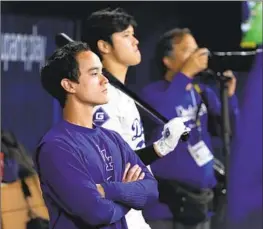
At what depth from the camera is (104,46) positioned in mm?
2041

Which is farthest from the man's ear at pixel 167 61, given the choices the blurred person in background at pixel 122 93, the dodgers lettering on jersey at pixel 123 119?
the dodgers lettering on jersey at pixel 123 119

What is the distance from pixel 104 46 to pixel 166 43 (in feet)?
0.92

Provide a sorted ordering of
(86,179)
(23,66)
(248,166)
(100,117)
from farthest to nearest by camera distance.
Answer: (248,166), (23,66), (100,117), (86,179)

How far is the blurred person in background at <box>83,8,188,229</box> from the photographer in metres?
1.97

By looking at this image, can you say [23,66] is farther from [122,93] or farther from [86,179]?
[86,179]

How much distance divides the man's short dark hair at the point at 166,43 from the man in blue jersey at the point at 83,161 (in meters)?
0.37

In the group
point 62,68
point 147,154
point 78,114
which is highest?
point 62,68

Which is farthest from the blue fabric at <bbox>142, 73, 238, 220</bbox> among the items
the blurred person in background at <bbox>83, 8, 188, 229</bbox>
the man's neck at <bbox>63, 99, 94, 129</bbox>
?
the man's neck at <bbox>63, 99, 94, 129</bbox>

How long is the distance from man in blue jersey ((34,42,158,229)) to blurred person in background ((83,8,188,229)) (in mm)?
89

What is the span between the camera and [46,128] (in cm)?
208

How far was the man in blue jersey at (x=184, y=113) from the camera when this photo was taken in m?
2.19

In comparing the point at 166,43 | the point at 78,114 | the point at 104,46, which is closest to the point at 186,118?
the point at 166,43

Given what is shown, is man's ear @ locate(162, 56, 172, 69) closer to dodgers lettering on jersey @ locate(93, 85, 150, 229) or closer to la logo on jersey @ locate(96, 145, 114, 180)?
dodgers lettering on jersey @ locate(93, 85, 150, 229)

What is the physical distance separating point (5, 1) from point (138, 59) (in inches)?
19.2
